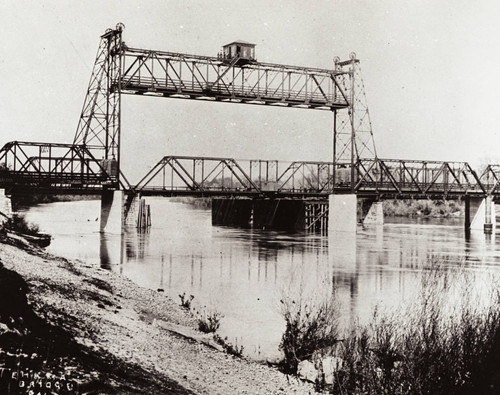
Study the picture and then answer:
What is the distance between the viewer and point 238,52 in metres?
42.0

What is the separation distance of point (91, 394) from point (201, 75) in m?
35.2

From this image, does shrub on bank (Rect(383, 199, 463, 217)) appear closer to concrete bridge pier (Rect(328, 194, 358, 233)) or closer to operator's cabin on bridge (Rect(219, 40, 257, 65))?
concrete bridge pier (Rect(328, 194, 358, 233))

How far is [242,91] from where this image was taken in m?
41.9

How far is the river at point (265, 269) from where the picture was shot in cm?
1498

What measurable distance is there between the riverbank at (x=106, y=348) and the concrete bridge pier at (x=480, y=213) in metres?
52.0

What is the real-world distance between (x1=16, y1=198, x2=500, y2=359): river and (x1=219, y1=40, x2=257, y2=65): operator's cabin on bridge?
13.1 metres

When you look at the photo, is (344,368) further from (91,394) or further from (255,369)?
(91,394)

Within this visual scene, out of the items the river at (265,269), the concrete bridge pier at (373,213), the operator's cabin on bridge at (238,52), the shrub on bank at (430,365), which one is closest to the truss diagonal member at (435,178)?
the concrete bridge pier at (373,213)

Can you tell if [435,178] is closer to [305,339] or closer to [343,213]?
[343,213]

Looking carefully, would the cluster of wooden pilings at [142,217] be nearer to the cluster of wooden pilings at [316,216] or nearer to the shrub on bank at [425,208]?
the cluster of wooden pilings at [316,216]

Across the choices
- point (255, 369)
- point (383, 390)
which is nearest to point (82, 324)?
point (255, 369)

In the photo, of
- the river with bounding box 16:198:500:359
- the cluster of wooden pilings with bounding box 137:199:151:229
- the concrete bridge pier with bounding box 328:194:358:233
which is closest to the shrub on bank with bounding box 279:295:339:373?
the river with bounding box 16:198:500:359

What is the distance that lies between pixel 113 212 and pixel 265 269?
63.6 feet

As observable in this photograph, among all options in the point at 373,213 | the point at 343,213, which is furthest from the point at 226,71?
the point at 373,213
